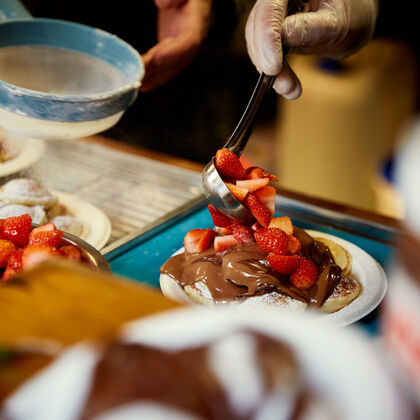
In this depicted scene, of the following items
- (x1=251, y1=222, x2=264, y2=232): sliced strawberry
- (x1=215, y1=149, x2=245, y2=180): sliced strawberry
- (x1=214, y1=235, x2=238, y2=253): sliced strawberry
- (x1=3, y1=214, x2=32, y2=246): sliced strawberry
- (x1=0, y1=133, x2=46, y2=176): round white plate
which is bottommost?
(x1=0, y1=133, x2=46, y2=176): round white plate

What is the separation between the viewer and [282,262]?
4.18ft

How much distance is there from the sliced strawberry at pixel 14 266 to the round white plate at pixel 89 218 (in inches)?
15.4

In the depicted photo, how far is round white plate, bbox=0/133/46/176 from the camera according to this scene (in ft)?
→ 5.79

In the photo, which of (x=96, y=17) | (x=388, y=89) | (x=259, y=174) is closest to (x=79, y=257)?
(x=259, y=174)

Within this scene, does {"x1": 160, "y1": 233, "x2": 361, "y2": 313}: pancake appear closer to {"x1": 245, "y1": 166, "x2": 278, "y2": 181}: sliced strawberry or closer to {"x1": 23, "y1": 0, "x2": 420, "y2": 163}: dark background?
{"x1": 245, "y1": 166, "x2": 278, "y2": 181}: sliced strawberry

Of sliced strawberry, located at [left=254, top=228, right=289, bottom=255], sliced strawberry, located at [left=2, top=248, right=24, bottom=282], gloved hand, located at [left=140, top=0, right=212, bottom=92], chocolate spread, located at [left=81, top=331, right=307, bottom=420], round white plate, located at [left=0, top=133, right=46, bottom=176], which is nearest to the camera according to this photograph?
chocolate spread, located at [left=81, top=331, right=307, bottom=420]

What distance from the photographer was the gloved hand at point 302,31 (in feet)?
4.91

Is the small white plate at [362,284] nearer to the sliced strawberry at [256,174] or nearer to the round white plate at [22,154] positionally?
the sliced strawberry at [256,174]

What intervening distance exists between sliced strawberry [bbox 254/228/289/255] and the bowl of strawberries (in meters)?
0.39

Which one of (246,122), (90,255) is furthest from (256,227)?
(90,255)

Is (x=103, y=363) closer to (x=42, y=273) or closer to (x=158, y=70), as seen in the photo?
(x=42, y=273)

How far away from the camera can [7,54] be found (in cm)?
151

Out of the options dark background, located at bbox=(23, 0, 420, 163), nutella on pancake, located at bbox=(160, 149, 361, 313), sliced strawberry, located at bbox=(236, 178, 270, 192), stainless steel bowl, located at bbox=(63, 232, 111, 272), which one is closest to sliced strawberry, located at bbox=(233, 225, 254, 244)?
nutella on pancake, located at bbox=(160, 149, 361, 313)

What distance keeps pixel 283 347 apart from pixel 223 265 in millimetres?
908
